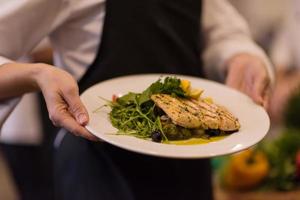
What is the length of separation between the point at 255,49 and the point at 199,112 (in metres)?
0.31

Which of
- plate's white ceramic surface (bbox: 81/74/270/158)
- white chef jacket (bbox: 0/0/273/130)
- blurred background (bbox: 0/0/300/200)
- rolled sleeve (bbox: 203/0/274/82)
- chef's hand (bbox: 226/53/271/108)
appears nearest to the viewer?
plate's white ceramic surface (bbox: 81/74/270/158)

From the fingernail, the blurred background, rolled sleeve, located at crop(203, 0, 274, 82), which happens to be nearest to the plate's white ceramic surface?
the fingernail

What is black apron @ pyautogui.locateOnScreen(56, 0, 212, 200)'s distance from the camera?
76 cm

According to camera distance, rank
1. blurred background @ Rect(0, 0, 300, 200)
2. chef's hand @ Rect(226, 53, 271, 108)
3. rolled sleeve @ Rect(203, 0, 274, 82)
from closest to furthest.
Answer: chef's hand @ Rect(226, 53, 271, 108) < rolled sleeve @ Rect(203, 0, 274, 82) < blurred background @ Rect(0, 0, 300, 200)

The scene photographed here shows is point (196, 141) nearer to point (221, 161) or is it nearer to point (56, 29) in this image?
point (56, 29)

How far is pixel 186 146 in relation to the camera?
611 millimetres

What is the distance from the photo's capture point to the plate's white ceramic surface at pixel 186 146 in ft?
1.94

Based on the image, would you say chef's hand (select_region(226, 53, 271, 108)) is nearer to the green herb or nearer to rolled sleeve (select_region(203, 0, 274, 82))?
rolled sleeve (select_region(203, 0, 274, 82))

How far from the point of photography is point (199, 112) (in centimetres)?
69

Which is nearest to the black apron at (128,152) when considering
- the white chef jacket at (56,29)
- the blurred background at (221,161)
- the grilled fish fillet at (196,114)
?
the white chef jacket at (56,29)

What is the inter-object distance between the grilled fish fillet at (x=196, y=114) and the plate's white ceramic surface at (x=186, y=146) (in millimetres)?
20

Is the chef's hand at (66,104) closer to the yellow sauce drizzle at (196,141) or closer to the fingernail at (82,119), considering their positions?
the fingernail at (82,119)

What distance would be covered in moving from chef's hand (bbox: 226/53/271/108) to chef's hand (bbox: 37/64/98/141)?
0.32 m

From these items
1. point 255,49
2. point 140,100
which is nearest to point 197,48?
point 255,49
